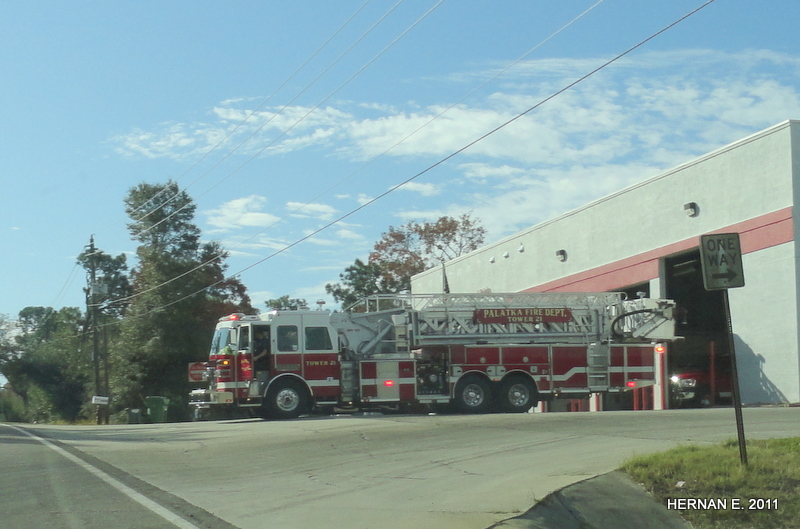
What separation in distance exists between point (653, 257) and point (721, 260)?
20.6 m

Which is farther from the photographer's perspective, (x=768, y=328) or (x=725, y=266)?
(x=768, y=328)

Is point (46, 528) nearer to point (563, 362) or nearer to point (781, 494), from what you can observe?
point (781, 494)

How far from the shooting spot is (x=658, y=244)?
30156 mm

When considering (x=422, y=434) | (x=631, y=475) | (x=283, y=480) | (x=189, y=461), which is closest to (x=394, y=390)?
(x=422, y=434)

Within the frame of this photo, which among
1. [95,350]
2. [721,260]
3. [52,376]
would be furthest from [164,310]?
[721,260]

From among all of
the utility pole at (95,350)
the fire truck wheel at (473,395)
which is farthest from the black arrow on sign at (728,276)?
the utility pole at (95,350)

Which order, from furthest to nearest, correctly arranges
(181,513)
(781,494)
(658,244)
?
(658,244)
(781,494)
(181,513)

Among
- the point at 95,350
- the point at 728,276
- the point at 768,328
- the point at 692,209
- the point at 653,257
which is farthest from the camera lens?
the point at 95,350

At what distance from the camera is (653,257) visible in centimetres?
3033

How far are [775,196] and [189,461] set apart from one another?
18483 millimetres

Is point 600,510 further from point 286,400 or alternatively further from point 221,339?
point 221,339

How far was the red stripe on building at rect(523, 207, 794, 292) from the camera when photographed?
974 inches

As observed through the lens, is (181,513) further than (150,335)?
No

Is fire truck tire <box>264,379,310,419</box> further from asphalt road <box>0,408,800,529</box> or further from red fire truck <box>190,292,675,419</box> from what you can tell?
asphalt road <box>0,408,800,529</box>
